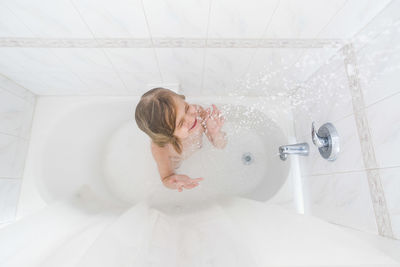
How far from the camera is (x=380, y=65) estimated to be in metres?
0.64

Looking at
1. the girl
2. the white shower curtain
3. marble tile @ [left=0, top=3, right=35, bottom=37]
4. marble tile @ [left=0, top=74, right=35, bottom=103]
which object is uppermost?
marble tile @ [left=0, top=3, right=35, bottom=37]

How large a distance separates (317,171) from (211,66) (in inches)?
28.8

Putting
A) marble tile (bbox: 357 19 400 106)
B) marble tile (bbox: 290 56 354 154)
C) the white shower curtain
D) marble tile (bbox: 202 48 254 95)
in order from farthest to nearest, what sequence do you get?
1. marble tile (bbox: 202 48 254 95)
2. marble tile (bbox: 290 56 354 154)
3. marble tile (bbox: 357 19 400 106)
4. the white shower curtain

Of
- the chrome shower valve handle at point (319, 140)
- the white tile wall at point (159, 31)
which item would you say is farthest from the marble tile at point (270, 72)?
the chrome shower valve handle at point (319, 140)

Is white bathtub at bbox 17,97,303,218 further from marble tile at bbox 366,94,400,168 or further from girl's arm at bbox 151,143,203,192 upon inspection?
marble tile at bbox 366,94,400,168

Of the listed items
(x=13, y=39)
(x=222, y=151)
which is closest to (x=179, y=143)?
(x=222, y=151)

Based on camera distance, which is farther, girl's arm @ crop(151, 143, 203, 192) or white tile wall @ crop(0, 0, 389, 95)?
girl's arm @ crop(151, 143, 203, 192)

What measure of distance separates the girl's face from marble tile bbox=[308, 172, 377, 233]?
2.25ft

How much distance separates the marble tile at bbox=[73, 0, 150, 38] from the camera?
70 cm

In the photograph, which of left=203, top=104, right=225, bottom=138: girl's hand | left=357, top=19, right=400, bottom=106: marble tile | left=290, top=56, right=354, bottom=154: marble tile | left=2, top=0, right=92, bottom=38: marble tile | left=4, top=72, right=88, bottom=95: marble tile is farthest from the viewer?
left=203, top=104, right=225, bottom=138: girl's hand

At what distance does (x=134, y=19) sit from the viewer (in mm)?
759

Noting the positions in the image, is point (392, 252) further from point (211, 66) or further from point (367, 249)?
point (211, 66)

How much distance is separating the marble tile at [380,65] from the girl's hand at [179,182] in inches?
33.6

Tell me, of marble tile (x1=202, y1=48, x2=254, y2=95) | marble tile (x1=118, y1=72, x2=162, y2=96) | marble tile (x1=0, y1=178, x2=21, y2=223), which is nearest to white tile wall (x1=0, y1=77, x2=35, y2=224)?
marble tile (x1=0, y1=178, x2=21, y2=223)
